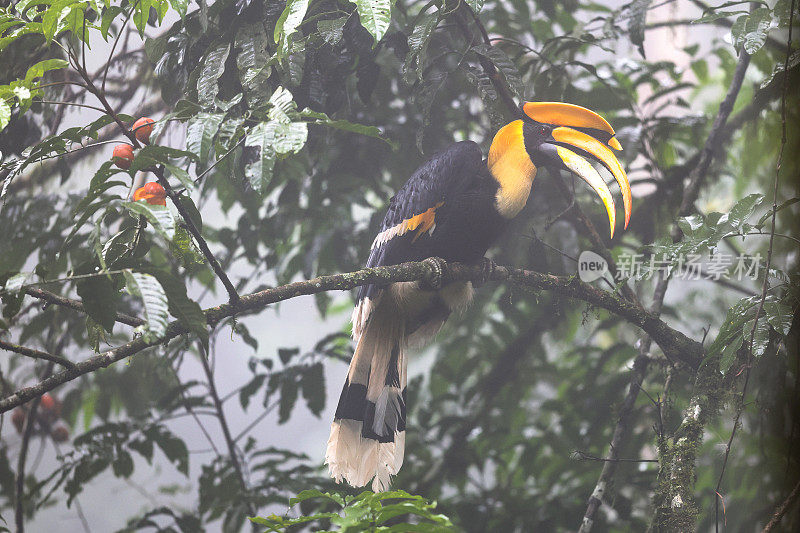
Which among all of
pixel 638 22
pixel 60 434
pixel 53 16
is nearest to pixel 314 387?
pixel 60 434

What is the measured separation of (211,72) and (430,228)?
55 cm

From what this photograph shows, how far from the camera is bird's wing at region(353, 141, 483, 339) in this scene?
1434 mm

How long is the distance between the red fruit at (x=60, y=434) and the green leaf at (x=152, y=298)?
0.90m

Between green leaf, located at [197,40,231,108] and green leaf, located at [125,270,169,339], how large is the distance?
519 millimetres

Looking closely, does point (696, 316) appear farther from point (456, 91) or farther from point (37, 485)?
point (37, 485)

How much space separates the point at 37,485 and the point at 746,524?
1.52 m

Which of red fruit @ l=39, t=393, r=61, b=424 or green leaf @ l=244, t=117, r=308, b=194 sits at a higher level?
green leaf @ l=244, t=117, r=308, b=194

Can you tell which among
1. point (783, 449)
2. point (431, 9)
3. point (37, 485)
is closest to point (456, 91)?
point (431, 9)

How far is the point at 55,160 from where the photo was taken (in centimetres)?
167

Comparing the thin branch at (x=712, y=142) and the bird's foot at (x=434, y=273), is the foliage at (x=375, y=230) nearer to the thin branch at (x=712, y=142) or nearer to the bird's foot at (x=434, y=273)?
the thin branch at (x=712, y=142)

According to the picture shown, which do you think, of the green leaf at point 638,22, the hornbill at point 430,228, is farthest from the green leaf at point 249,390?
the green leaf at point 638,22

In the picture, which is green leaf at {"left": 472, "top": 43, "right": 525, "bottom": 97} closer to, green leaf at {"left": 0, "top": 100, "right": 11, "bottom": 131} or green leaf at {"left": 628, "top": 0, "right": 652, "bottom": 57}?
green leaf at {"left": 628, "top": 0, "right": 652, "bottom": 57}

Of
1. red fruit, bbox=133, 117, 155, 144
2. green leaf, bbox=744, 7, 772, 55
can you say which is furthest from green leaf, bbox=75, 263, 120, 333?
green leaf, bbox=744, 7, 772, 55

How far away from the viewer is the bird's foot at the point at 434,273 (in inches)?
55.1
